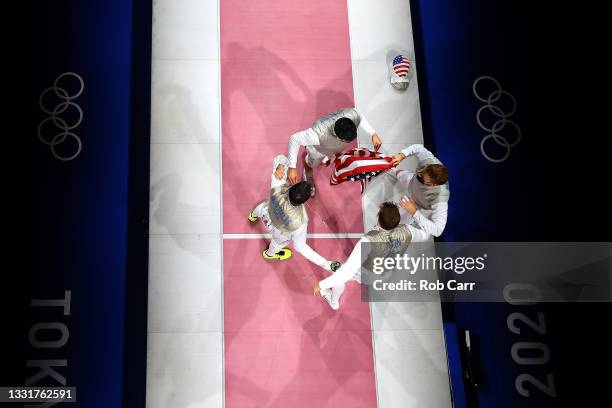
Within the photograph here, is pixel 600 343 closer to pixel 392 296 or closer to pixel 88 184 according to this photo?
pixel 392 296

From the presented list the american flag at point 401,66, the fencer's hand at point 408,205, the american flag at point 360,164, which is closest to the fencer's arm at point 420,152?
the american flag at point 360,164

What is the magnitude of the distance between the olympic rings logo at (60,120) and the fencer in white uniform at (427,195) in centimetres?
300

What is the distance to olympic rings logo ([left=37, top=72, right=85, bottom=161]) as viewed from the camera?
14.6 ft

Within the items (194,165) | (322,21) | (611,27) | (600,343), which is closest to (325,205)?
(194,165)

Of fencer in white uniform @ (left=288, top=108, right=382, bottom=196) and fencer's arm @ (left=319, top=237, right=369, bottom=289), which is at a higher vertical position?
fencer in white uniform @ (left=288, top=108, right=382, bottom=196)

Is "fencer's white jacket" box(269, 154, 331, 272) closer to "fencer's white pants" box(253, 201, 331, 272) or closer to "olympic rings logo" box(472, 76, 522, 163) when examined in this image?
"fencer's white pants" box(253, 201, 331, 272)

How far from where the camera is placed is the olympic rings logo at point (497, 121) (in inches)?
196

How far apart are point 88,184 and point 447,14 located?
4.20 meters

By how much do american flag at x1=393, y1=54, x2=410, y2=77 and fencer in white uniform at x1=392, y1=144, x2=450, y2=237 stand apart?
144cm

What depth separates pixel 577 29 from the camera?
4.99 meters

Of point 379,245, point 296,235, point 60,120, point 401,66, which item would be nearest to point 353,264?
point 379,245

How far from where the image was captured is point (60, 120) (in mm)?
4520

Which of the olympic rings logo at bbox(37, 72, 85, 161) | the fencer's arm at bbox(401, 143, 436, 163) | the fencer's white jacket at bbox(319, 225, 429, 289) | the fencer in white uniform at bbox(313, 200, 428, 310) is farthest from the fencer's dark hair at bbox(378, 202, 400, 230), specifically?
the olympic rings logo at bbox(37, 72, 85, 161)

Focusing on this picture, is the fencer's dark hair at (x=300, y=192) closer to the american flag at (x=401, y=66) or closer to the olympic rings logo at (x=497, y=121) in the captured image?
the olympic rings logo at (x=497, y=121)
